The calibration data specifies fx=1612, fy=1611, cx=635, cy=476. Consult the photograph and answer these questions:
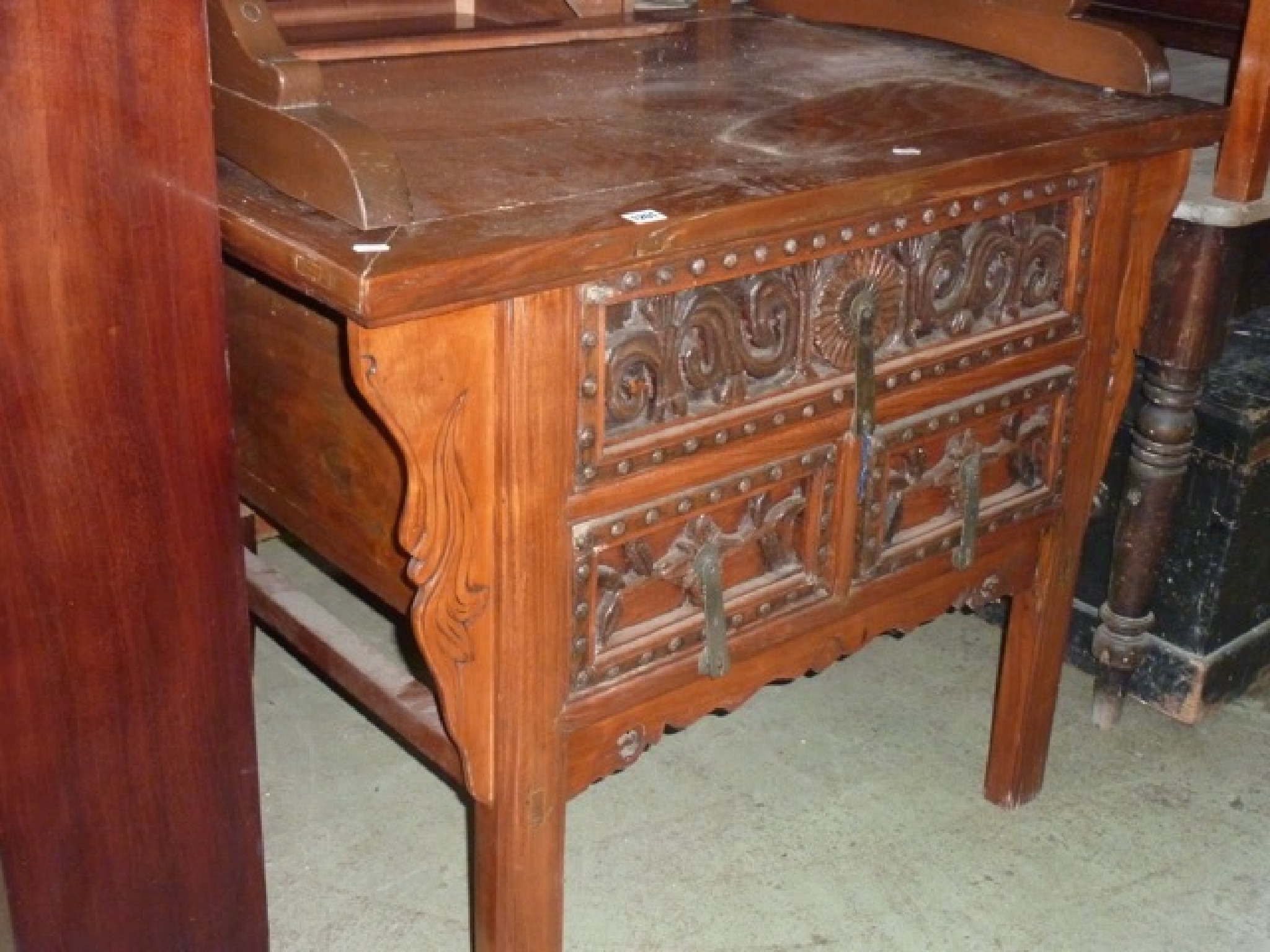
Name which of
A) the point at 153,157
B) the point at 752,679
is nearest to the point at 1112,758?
the point at 752,679

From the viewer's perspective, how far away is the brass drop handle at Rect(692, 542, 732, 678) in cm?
134

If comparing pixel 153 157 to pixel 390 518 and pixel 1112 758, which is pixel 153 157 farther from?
pixel 1112 758

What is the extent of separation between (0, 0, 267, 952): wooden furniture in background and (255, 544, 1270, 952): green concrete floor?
0.43 meters

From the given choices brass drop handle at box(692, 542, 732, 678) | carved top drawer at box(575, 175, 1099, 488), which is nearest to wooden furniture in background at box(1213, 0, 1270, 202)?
carved top drawer at box(575, 175, 1099, 488)

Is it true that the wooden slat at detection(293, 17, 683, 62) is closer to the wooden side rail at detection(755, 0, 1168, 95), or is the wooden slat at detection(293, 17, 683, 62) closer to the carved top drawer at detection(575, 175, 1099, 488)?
the wooden side rail at detection(755, 0, 1168, 95)

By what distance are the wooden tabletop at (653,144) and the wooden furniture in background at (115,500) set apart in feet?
0.28

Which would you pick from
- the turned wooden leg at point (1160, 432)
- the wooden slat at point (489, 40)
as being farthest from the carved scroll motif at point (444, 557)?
the turned wooden leg at point (1160, 432)

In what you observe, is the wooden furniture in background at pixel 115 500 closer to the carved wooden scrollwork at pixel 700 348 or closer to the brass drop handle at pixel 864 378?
the carved wooden scrollwork at pixel 700 348

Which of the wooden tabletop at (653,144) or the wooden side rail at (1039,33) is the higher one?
the wooden side rail at (1039,33)

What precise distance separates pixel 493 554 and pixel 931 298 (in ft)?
1.62

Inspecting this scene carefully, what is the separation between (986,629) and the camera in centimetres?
234

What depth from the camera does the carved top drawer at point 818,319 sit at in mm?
1220

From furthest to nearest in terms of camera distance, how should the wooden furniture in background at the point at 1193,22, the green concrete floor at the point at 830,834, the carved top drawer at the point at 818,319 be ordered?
1. the wooden furniture in background at the point at 1193,22
2. the green concrete floor at the point at 830,834
3. the carved top drawer at the point at 818,319

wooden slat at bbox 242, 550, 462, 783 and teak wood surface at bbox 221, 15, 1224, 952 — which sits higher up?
teak wood surface at bbox 221, 15, 1224, 952
